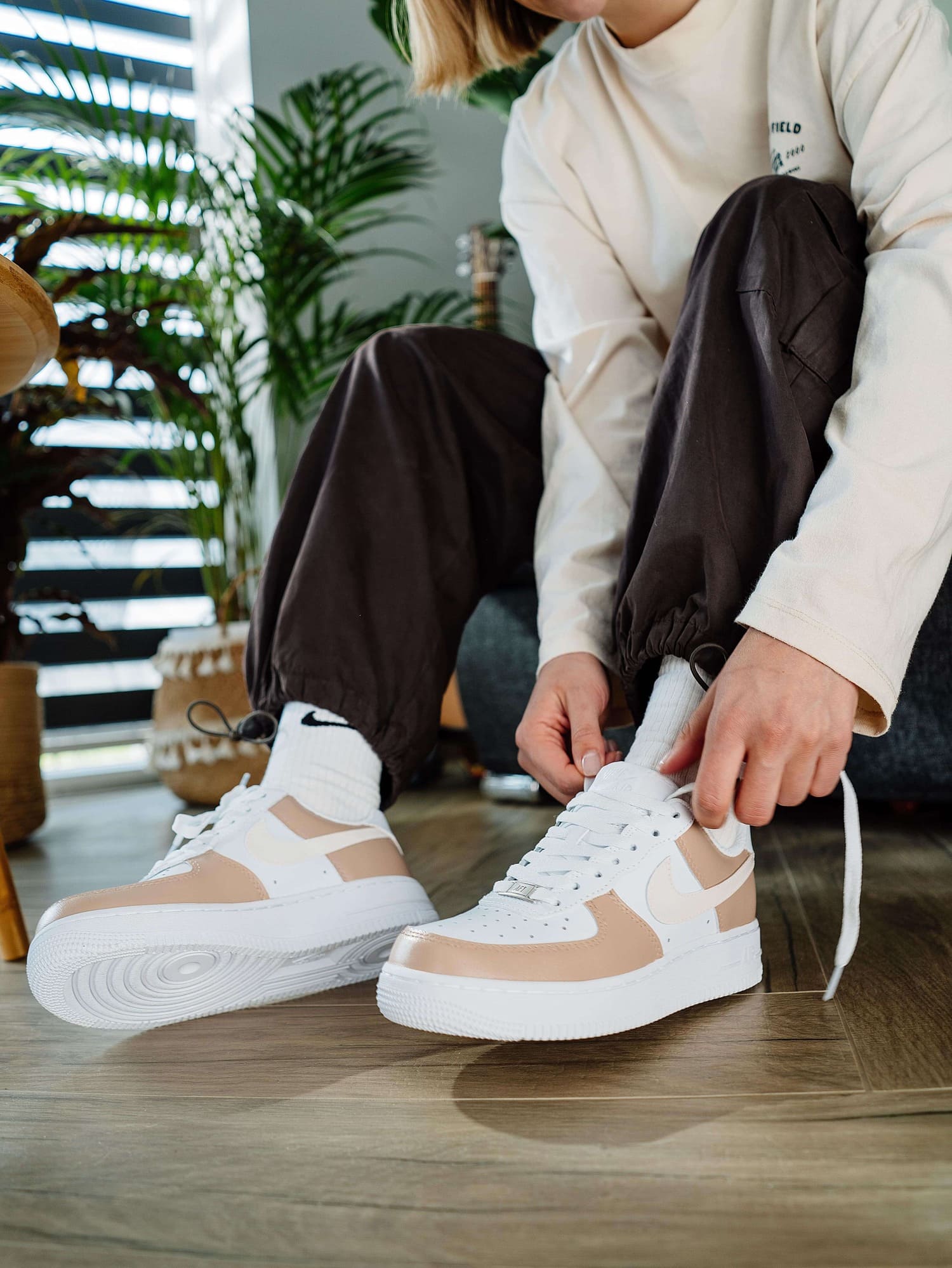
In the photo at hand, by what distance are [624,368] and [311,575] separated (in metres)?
0.35

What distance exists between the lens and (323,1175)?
42 centimetres

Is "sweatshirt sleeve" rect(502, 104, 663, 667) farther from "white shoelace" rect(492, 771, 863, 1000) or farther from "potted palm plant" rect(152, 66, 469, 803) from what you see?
"potted palm plant" rect(152, 66, 469, 803)

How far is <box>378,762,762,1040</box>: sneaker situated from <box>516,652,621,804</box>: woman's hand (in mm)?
59

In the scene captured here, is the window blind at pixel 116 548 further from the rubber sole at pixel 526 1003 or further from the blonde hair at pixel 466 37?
the rubber sole at pixel 526 1003

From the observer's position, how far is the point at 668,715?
63 cm

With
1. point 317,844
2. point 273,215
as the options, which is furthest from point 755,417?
point 273,215

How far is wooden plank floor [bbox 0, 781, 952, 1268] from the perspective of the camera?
0.36 metres

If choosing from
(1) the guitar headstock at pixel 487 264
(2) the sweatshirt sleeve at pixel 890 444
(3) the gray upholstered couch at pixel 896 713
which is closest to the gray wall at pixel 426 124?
(1) the guitar headstock at pixel 487 264

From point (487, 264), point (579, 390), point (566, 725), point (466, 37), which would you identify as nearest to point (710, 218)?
point (579, 390)

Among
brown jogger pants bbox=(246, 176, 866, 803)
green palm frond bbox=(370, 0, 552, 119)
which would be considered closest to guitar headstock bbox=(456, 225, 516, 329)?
green palm frond bbox=(370, 0, 552, 119)

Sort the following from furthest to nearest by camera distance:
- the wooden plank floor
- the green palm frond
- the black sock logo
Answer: the green palm frond < the black sock logo < the wooden plank floor

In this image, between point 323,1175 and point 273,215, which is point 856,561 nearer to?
point 323,1175

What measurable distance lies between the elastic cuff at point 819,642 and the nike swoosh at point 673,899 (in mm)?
140

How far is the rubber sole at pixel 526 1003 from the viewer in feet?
1.64
